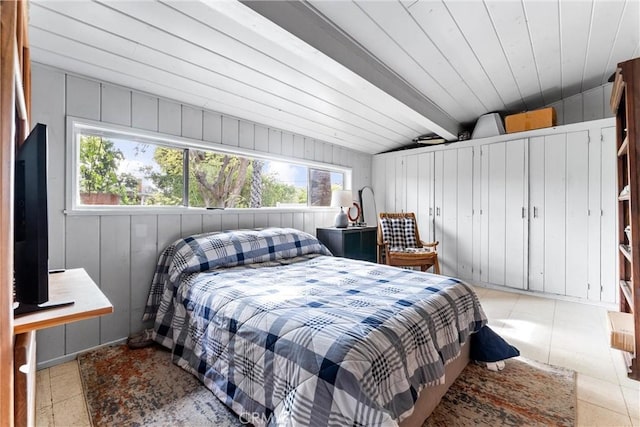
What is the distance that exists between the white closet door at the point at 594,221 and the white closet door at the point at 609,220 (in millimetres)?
31

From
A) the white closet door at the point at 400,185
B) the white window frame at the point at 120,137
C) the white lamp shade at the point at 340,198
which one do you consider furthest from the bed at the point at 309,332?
the white closet door at the point at 400,185

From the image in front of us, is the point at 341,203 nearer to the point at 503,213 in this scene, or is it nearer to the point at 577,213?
the point at 503,213

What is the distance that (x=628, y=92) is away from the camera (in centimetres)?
177

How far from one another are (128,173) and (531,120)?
4284 mm

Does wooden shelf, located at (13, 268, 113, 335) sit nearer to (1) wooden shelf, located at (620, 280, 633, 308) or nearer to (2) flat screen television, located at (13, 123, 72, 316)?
(2) flat screen television, located at (13, 123, 72, 316)

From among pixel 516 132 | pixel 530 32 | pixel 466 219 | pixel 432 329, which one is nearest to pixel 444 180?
pixel 466 219

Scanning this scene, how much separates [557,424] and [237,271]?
2033 millimetres

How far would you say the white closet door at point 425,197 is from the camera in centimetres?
421

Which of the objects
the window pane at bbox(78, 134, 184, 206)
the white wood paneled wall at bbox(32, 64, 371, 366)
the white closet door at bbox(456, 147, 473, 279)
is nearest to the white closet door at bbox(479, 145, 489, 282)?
the white closet door at bbox(456, 147, 473, 279)

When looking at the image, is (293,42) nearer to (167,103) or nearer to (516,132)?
(167,103)

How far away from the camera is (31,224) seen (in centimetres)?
84

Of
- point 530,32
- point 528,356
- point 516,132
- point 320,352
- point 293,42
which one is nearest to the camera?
point 320,352

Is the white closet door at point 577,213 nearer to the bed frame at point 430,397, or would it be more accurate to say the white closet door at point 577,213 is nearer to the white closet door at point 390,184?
the white closet door at point 390,184

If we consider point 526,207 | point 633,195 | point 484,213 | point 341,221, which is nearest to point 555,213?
point 526,207
